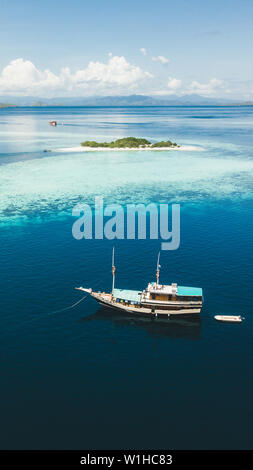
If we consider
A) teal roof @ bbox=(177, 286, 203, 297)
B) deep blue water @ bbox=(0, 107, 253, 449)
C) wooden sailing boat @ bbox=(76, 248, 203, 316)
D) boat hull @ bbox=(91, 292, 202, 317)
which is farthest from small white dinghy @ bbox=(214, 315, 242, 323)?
teal roof @ bbox=(177, 286, 203, 297)

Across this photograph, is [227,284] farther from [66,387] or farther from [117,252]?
[66,387]

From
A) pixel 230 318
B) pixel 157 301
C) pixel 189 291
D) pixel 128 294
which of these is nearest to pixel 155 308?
pixel 157 301

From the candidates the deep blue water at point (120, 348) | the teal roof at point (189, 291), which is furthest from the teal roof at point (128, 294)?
the teal roof at point (189, 291)

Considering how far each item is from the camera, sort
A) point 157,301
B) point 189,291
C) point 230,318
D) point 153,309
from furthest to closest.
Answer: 1. point 189,291
2. point 153,309
3. point 157,301
4. point 230,318

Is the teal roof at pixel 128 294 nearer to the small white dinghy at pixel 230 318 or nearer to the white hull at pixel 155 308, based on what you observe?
the white hull at pixel 155 308

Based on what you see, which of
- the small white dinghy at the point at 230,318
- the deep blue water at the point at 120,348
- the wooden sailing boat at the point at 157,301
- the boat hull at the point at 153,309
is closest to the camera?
the deep blue water at the point at 120,348

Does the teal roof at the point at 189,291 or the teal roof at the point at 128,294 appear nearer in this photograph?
the teal roof at the point at 189,291

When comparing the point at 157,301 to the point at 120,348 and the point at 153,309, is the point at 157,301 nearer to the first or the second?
the point at 153,309

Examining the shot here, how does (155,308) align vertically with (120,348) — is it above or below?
above
